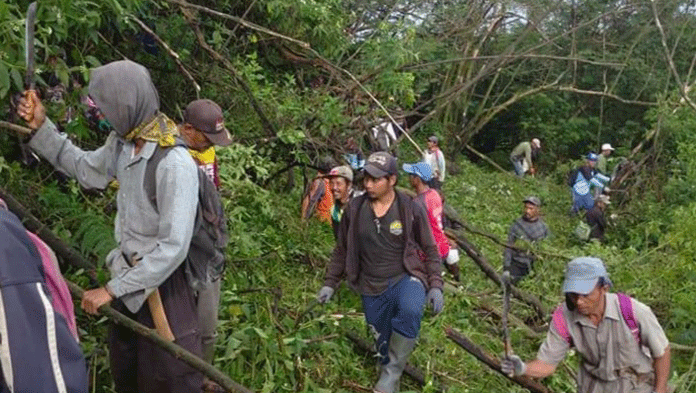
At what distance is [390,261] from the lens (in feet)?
15.3

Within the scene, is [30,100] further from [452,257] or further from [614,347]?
[452,257]

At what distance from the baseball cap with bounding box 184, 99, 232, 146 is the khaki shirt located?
6.35 feet

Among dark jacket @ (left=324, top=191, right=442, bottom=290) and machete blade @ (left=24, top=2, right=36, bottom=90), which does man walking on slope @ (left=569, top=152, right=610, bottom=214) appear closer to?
dark jacket @ (left=324, top=191, right=442, bottom=290)

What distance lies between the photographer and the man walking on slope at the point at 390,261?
462 centimetres

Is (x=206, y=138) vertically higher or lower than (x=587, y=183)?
lower

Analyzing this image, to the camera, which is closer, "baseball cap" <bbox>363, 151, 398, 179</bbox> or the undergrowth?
the undergrowth

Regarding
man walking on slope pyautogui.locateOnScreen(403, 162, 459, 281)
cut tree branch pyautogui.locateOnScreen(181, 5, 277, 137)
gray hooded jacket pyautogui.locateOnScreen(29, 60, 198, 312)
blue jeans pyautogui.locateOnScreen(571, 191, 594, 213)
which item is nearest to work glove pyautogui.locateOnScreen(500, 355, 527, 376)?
gray hooded jacket pyautogui.locateOnScreen(29, 60, 198, 312)

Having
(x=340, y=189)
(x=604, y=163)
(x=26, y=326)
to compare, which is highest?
(x=604, y=163)

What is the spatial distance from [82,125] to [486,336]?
3.58m

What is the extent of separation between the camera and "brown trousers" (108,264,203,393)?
122 inches

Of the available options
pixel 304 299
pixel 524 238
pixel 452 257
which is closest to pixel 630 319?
pixel 304 299

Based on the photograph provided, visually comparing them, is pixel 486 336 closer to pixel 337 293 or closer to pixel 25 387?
pixel 337 293

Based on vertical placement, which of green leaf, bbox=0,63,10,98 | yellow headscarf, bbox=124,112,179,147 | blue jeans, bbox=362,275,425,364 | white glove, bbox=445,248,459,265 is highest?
yellow headscarf, bbox=124,112,179,147

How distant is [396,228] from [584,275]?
4.11 feet
